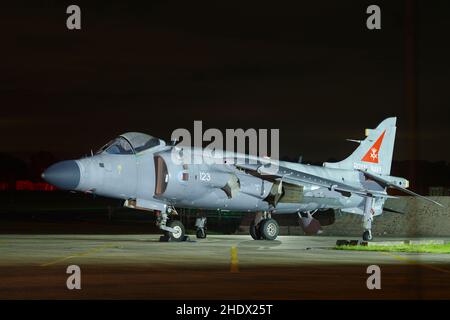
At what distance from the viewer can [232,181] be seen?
31.5 metres

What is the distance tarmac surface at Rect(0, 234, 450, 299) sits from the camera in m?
14.1

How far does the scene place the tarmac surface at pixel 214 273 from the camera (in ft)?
46.3

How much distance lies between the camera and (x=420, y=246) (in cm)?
2741

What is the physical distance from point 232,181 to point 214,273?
548 inches

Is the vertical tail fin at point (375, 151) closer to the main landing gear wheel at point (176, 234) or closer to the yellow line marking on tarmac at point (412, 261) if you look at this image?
the main landing gear wheel at point (176, 234)

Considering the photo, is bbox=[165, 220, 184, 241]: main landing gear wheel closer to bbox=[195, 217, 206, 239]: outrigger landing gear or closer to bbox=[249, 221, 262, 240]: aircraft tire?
bbox=[195, 217, 206, 239]: outrigger landing gear

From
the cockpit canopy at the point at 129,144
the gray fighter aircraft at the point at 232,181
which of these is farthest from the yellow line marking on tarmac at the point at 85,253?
the cockpit canopy at the point at 129,144

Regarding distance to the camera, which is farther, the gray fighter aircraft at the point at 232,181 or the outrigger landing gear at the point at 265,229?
the outrigger landing gear at the point at 265,229

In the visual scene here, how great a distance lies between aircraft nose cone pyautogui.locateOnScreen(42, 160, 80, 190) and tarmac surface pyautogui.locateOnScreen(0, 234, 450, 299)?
6.24ft

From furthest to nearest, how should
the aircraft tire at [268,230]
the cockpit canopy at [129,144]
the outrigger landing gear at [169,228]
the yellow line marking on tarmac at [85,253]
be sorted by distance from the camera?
the aircraft tire at [268,230] < the outrigger landing gear at [169,228] < the cockpit canopy at [129,144] < the yellow line marking on tarmac at [85,253]

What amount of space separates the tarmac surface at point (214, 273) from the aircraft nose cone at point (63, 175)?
1.90 metres

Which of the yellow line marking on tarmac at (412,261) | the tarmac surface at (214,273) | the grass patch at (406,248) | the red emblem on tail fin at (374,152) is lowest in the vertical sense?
the grass patch at (406,248)
